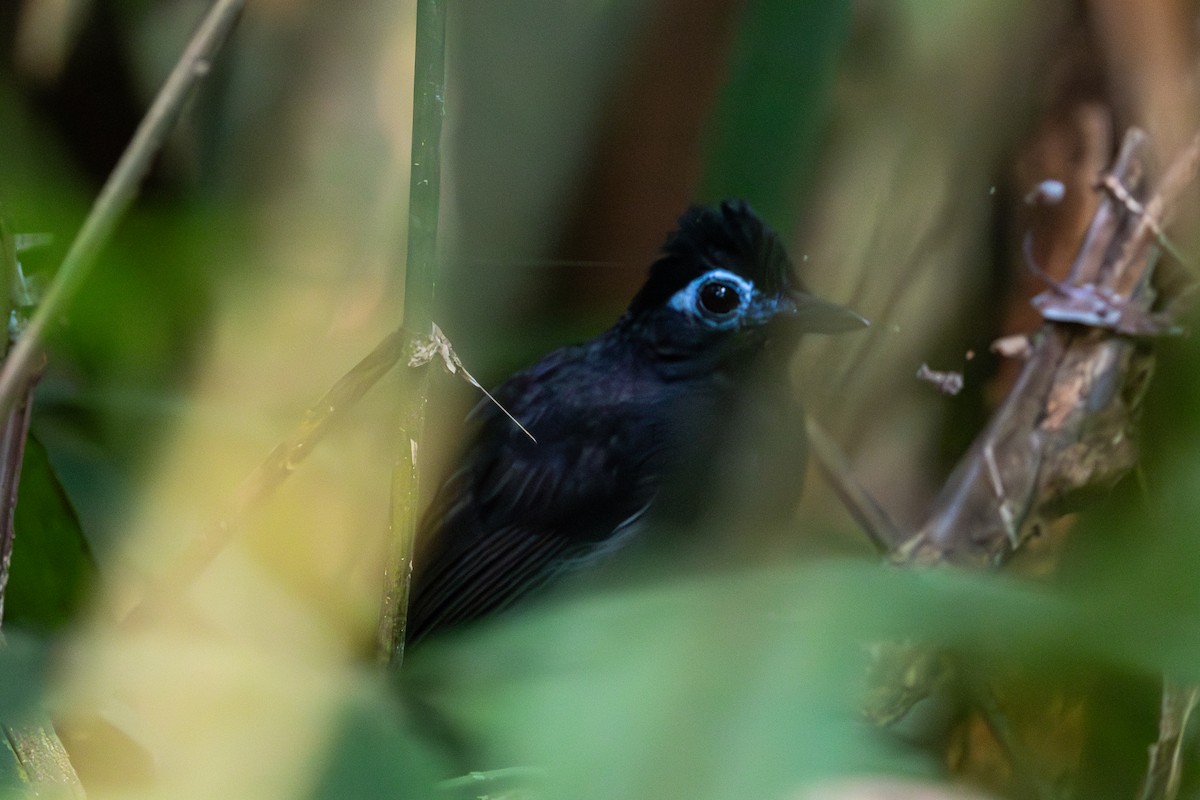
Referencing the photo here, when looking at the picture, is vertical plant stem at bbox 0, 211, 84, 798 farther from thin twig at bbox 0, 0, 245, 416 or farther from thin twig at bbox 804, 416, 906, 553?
thin twig at bbox 804, 416, 906, 553

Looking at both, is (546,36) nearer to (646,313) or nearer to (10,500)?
(646,313)

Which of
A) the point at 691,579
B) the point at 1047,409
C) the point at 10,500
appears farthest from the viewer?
the point at 1047,409

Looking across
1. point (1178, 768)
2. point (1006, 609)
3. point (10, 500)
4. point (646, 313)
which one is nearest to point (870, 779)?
point (1006, 609)

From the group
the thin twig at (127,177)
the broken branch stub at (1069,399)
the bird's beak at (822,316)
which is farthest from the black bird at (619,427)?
the thin twig at (127,177)

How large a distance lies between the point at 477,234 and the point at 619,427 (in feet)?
0.61

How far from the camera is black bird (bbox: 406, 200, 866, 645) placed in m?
0.64

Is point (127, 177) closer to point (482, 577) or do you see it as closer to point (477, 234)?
point (477, 234)

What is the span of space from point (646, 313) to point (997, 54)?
26 centimetres

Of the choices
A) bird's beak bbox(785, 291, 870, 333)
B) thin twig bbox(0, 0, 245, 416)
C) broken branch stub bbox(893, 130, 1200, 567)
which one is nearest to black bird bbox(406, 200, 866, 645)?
bird's beak bbox(785, 291, 870, 333)

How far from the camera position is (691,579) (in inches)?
18.9

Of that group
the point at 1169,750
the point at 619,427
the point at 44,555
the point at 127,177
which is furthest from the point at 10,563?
the point at 1169,750

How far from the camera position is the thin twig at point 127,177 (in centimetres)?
56

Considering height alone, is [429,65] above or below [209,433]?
above

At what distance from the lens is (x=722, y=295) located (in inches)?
27.8
